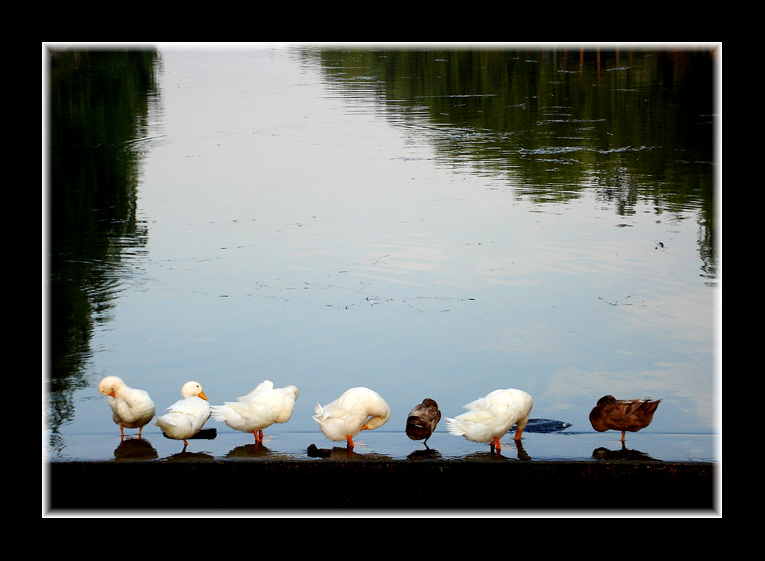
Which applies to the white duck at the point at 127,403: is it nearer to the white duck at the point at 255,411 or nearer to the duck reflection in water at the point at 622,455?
the white duck at the point at 255,411

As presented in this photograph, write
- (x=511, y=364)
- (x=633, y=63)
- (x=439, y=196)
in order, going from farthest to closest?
(x=633, y=63) < (x=439, y=196) < (x=511, y=364)

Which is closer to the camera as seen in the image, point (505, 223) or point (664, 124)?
point (505, 223)

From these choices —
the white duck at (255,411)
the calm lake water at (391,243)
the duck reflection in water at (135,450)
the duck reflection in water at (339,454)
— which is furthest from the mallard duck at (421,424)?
the duck reflection in water at (135,450)

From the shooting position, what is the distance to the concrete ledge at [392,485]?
421 cm

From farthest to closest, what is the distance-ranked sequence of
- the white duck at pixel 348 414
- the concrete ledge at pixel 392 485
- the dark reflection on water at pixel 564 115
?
the dark reflection on water at pixel 564 115
the white duck at pixel 348 414
the concrete ledge at pixel 392 485

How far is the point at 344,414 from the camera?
4453mm

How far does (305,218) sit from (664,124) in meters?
6.34

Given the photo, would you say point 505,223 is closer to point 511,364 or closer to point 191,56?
point 511,364

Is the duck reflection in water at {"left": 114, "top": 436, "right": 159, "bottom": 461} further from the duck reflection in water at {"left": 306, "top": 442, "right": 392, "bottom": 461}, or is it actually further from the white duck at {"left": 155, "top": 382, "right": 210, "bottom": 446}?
the duck reflection in water at {"left": 306, "top": 442, "right": 392, "bottom": 461}

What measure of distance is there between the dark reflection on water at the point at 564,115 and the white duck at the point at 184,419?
5.40 metres

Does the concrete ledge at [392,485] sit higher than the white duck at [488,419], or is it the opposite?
the white duck at [488,419]

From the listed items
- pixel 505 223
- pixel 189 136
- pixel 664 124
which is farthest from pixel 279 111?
pixel 664 124

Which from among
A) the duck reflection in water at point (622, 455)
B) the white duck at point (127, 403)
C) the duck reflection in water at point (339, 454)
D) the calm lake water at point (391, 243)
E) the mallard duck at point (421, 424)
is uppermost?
the calm lake water at point (391, 243)

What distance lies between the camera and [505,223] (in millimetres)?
8922
